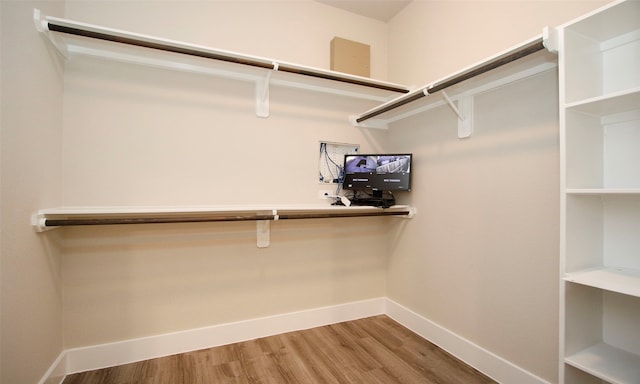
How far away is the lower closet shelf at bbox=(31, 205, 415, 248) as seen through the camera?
56.9 inches

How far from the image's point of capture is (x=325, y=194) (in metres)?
2.35

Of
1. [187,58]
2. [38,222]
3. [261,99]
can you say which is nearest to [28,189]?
[38,222]

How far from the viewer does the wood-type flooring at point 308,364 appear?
5.44 ft

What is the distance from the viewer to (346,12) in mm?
2492

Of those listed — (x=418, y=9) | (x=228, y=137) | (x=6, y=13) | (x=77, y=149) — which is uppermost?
(x=418, y=9)

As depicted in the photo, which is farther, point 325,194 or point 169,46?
point 325,194

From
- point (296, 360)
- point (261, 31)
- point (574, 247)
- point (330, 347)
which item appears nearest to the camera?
point (574, 247)

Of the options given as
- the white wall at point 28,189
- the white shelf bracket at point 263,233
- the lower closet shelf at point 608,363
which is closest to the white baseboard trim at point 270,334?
the white wall at point 28,189

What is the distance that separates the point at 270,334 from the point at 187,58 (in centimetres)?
200

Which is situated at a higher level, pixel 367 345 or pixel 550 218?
pixel 550 218

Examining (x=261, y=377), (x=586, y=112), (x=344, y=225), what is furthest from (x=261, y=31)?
(x=261, y=377)

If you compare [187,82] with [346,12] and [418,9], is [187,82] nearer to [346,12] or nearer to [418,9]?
[346,12]

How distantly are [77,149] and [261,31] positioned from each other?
57.8 inches

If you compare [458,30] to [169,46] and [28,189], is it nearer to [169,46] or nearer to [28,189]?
[169,46]
